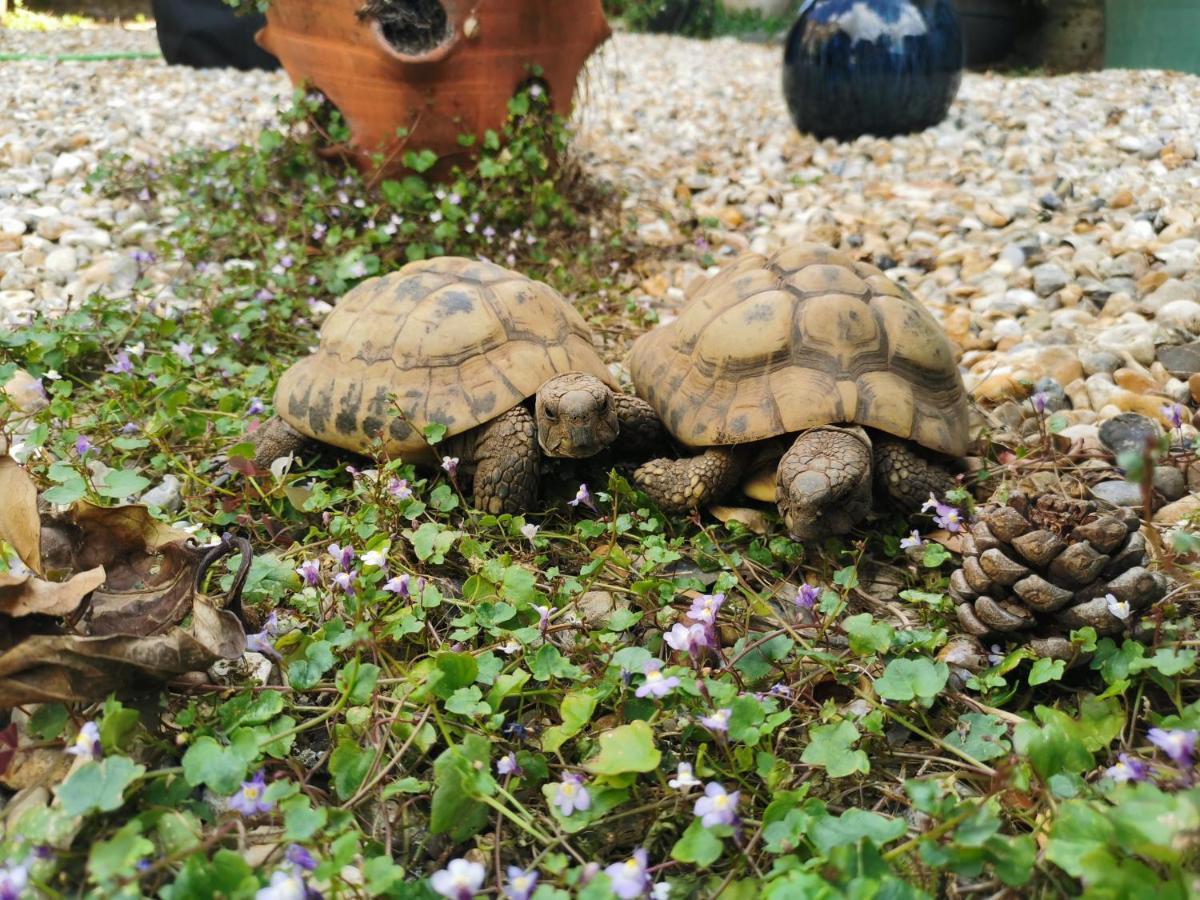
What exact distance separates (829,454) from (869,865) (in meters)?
1.03

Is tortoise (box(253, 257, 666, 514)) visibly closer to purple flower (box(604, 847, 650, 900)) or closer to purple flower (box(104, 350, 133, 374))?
purple flower (box(104, 350, 133, 374))

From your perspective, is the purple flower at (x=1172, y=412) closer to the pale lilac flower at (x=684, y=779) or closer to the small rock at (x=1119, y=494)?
the small rock at (x=1119, y=494)

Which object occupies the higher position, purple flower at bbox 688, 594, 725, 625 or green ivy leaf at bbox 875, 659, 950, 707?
purple flower at bbox 688, 594, 725, 625

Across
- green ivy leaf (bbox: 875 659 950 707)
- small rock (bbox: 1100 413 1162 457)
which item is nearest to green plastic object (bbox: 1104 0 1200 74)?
small rock (bbox: 1100 413 1162 457)

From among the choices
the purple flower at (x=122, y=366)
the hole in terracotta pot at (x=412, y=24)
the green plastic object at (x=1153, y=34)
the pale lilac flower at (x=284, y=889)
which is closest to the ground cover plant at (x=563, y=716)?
the pale lilac flower at (x=284, y=889)

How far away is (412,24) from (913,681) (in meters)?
3.54

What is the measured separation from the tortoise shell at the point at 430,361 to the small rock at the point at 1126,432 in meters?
1.31

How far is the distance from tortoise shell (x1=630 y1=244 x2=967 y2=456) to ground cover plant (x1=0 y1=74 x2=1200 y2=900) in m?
0.24

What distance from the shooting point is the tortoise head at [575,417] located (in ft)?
6.98

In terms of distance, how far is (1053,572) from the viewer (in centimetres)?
164

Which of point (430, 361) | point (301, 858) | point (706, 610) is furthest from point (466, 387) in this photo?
point (301, 858)

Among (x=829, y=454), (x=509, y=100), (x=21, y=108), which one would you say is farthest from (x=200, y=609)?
(x=21, y=108)

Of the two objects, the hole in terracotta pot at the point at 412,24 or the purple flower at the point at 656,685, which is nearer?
the purple flower at the point at 656,685

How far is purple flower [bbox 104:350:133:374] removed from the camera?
2.65 meters
